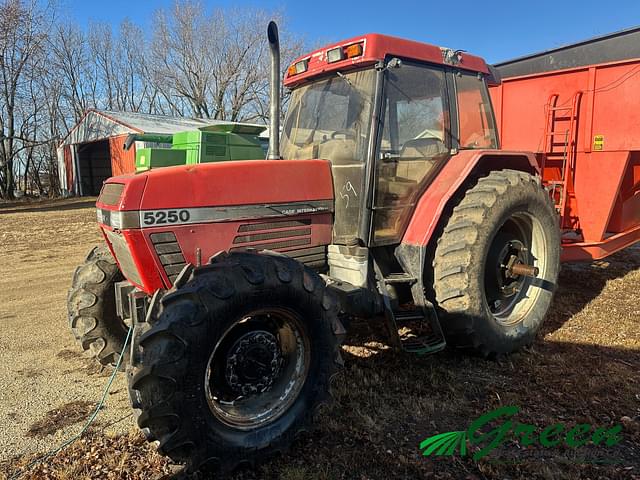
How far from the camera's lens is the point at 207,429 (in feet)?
7.72

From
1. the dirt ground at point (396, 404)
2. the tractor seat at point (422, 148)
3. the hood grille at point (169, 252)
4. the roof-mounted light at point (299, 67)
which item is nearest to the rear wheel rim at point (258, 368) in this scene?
the dirt ground at point (396, 404)

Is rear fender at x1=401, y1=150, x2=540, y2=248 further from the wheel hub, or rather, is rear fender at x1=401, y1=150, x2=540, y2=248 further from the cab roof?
the wheel hub

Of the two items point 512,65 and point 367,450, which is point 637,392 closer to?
point 367,450

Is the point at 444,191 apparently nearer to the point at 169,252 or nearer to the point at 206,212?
the point at 206,212

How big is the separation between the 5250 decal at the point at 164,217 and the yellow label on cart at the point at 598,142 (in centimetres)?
428

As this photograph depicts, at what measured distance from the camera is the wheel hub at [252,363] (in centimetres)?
261

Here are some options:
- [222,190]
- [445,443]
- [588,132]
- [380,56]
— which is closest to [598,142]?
[588,132]

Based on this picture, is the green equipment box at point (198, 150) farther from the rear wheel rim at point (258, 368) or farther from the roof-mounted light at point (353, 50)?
the rear wheel rim at point (258, 368)

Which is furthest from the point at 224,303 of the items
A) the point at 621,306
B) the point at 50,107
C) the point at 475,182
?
the point at 50,107

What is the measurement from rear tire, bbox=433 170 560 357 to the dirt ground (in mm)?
273

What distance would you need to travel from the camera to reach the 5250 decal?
2.70 meters

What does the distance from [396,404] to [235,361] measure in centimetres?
114

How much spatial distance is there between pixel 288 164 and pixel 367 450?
1.76 metres

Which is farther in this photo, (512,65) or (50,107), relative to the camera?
(50,107)
